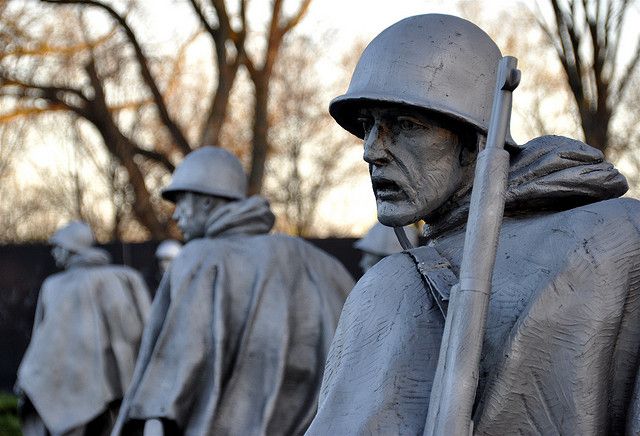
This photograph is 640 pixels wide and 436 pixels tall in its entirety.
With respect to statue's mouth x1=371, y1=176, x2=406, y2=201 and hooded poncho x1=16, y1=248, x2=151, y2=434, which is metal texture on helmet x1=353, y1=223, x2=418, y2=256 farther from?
statue's mouth x1=371, y1=176, x2=406, y2=201

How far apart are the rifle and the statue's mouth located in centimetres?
45

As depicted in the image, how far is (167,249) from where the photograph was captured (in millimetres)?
24156

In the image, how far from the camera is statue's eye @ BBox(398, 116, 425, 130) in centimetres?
411

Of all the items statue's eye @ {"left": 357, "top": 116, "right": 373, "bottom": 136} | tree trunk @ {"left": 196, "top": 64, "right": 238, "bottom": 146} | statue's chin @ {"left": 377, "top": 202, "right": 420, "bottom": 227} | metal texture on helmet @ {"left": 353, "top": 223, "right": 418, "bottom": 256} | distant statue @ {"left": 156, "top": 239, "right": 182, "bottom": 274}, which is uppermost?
tree trunk @ {"left": 196, "top": 64, "right": 238, "bottom": 146}

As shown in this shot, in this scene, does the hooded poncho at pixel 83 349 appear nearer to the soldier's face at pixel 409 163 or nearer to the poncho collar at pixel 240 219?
the poncho collar at pixel 240 219

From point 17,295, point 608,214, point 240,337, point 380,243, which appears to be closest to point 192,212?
point 240,337

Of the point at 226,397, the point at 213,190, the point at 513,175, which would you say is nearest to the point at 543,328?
the point at 513,175

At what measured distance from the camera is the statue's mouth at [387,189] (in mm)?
4137

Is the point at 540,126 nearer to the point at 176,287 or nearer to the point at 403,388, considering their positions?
the point at 176,287

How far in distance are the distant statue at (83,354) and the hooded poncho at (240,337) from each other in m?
6.07

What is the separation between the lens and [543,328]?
3762 millimetres

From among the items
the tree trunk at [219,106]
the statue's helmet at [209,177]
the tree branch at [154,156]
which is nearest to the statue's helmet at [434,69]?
the statue's helmet at [209,177]

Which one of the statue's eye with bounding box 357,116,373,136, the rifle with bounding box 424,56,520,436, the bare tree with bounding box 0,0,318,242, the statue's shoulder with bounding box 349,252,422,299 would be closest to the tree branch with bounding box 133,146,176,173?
the bare tree with bounding box 0,0,318,242

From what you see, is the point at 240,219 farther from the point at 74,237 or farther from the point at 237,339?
the point at 74,237
